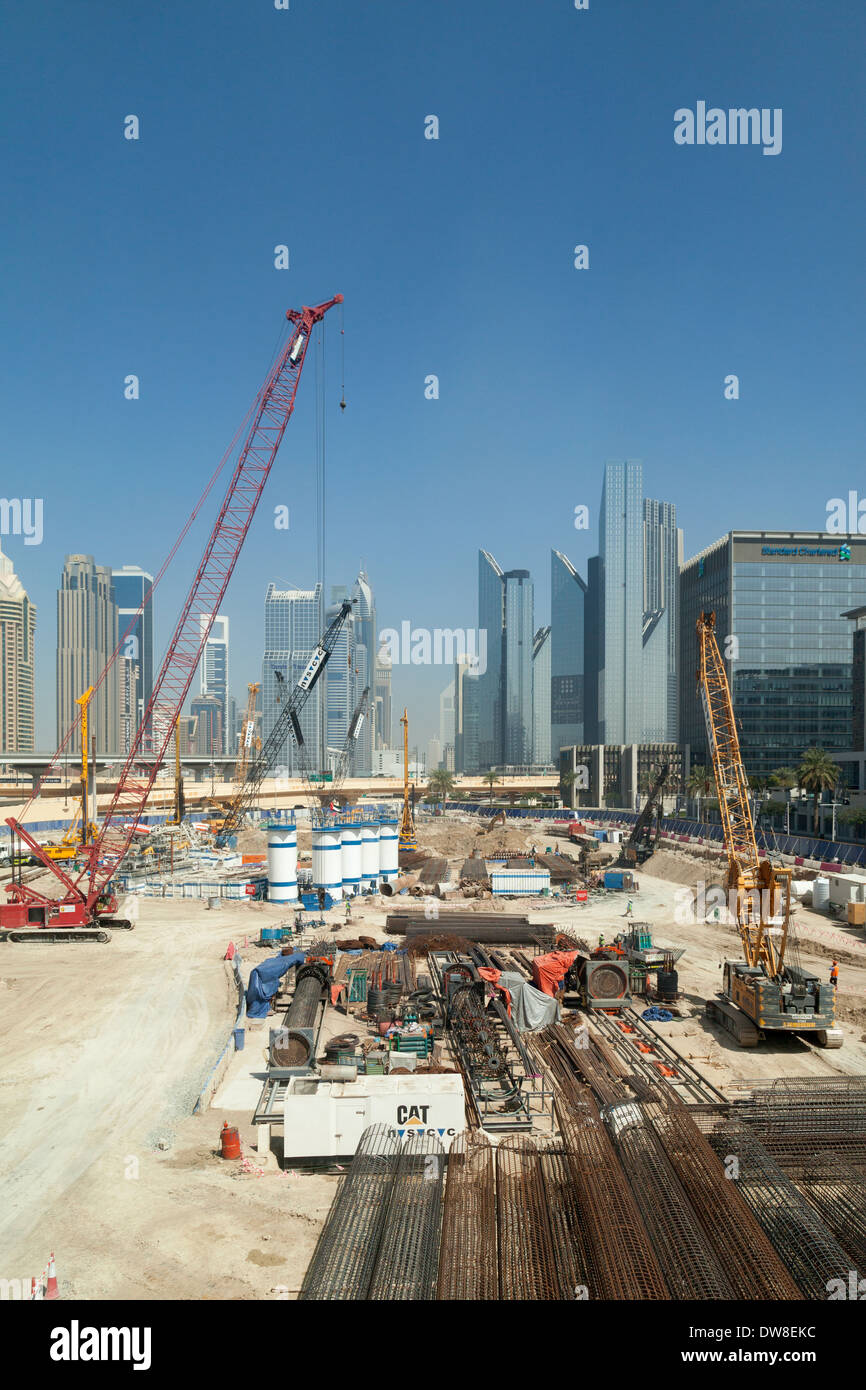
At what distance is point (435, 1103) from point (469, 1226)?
414 centimetres

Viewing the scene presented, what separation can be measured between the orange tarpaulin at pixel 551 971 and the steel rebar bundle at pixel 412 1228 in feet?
47.8

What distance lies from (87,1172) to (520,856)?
58340 millimetres

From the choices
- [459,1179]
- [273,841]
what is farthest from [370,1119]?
[273,841]

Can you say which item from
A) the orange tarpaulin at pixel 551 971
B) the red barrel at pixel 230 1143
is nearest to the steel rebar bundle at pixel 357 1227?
the red barrel at pixel 230 1143

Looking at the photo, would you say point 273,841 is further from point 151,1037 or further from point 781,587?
point 781,587

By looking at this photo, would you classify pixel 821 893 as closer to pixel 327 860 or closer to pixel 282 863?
pixel 327 860

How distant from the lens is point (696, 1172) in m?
14.6

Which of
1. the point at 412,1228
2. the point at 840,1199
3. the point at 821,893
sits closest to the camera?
the point at 412,1228

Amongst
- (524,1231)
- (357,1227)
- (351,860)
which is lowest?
(351,860)

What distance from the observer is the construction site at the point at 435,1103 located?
41.9ft

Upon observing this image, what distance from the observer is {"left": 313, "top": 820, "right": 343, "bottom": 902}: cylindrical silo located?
5203 centimetres

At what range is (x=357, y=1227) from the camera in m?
13.3

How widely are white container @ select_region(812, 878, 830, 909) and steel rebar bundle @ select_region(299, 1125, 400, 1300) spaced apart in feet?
128

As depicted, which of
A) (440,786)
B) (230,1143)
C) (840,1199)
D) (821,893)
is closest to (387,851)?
(821,893)
